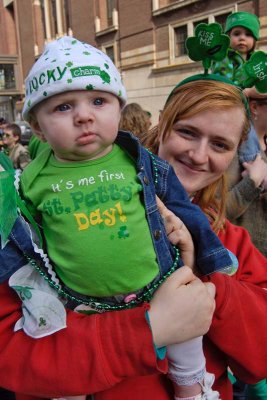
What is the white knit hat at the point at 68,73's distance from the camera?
1.08 metres

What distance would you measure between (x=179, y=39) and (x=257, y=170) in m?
17.3

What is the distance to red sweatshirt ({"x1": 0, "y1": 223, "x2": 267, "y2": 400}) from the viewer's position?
3.31ft

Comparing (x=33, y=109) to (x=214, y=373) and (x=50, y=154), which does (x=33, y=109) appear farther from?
(x=214, y=373)

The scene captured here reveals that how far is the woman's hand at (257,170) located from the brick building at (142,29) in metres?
13.2

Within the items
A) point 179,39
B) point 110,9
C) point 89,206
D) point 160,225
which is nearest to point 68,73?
point 89,206

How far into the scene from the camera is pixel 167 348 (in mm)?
1219

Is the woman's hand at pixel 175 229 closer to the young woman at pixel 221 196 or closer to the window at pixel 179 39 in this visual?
the young woman at pixel 221 196

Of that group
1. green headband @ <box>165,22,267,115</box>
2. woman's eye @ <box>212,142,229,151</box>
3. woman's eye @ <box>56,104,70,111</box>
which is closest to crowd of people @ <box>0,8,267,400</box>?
woman's eye @ <box>56,104,70,111</box>

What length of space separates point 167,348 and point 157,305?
0.21 m

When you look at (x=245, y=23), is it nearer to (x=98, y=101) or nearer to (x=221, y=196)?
(x=221, y=196)

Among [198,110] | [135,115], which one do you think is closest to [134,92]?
[135,115]

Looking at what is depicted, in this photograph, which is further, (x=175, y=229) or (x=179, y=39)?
(x=179, y=39)

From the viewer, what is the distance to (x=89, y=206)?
1120mm

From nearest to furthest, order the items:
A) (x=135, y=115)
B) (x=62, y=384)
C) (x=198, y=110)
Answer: (x=62, y=384), (x=198, y=110), (x=135, y=115)
